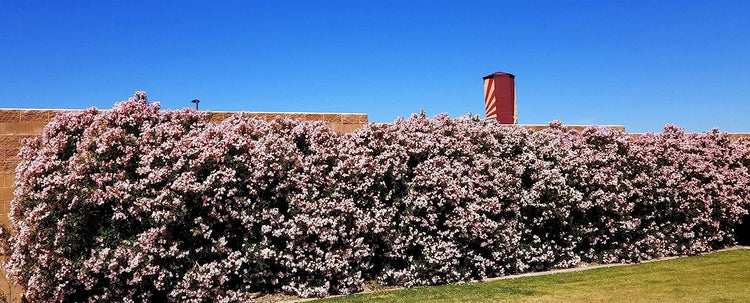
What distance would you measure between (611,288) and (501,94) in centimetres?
1129

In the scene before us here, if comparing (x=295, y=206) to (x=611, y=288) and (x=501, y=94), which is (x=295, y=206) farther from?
(x=501, y=94)

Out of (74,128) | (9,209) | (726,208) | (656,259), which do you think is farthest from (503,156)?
(9,209)

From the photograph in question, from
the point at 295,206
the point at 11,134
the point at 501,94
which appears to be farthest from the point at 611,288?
the point at 501,94

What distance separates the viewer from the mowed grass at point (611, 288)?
28.1 feet

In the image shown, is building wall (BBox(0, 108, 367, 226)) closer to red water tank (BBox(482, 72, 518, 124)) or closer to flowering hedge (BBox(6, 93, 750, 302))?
flowering hedge (BBox(6, 93, 750, 302))

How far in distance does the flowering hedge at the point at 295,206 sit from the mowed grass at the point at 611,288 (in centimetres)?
75

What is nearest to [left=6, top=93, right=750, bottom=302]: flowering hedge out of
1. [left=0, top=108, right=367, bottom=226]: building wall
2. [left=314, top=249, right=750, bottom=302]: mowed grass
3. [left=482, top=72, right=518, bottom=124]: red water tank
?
[left=0, top=108, right=367, bottom=226]: building wall

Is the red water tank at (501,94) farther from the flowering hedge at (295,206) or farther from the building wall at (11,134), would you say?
the building wall at (11,134)

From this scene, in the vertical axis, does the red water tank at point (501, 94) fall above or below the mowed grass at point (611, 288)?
above

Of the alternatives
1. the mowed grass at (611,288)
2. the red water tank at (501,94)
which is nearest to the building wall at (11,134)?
the mowed grass at (611,288)

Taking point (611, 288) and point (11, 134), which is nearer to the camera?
point (611, 288)

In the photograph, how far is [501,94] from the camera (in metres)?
19.8

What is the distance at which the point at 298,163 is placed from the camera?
9.99m

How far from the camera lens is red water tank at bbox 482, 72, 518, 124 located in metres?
19.6
